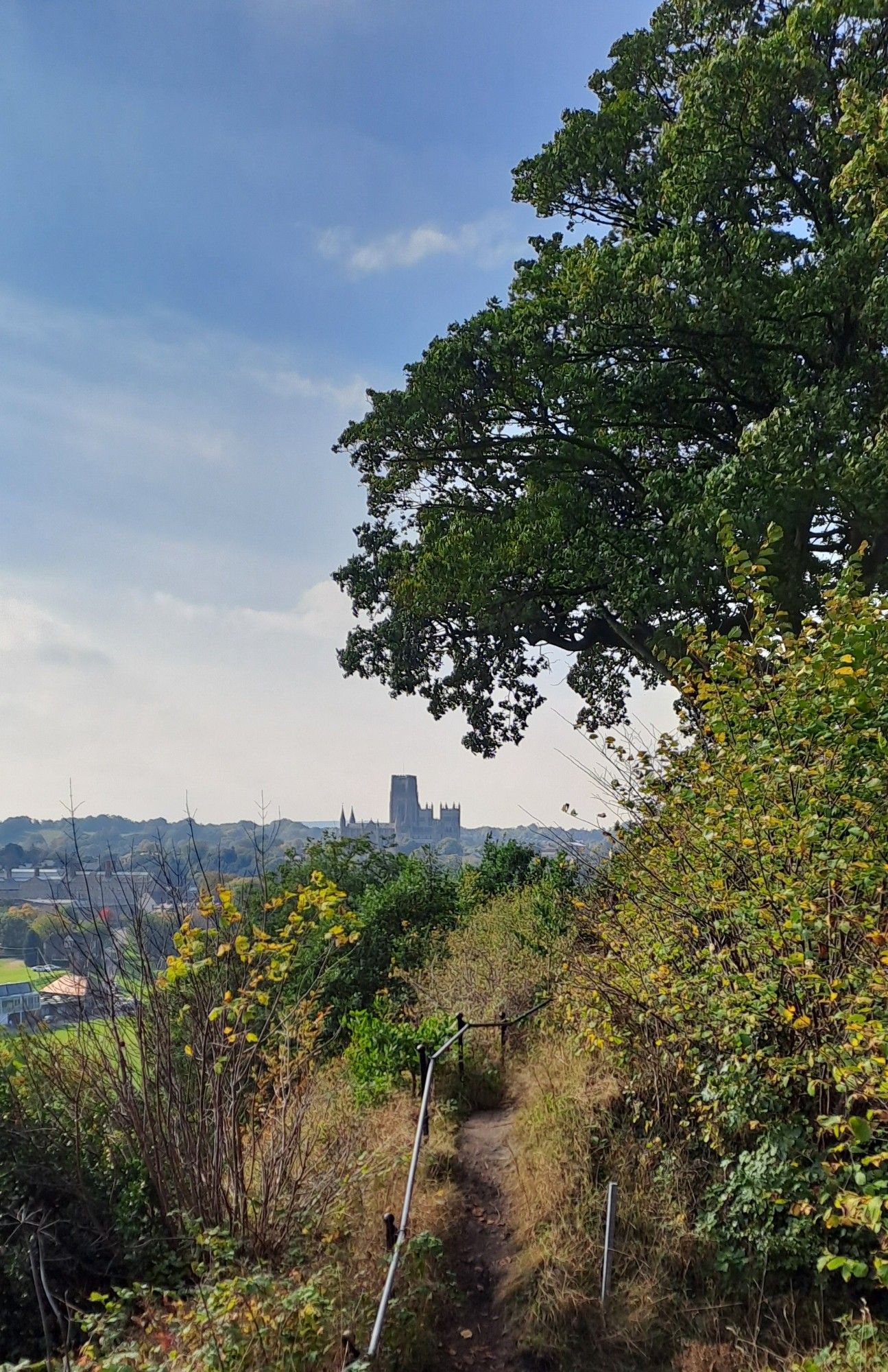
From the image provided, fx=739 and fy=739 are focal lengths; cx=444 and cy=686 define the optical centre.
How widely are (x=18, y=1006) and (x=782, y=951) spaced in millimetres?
4468

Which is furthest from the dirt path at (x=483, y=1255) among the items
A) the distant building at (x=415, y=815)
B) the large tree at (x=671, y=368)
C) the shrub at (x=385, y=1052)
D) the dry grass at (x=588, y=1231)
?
the distant building at (x=415, y=815)

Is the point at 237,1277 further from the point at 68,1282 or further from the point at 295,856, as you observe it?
the point at 295,856

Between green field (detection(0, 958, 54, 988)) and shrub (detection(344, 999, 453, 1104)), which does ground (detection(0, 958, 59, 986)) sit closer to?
green field (detection(0, 958, 54, 988))

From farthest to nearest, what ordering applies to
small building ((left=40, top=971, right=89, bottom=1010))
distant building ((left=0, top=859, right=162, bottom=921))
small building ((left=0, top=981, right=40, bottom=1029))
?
small building ((left=0, top=981, right=40, bottom=1029))
distant building ((left=0, top=859, right=162, bottom=921))
small building ((left=40, top=971, right=89, bottom=1010))

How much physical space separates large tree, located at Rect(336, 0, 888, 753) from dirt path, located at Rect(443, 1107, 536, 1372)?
3.72 meters

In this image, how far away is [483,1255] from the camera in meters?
4.11

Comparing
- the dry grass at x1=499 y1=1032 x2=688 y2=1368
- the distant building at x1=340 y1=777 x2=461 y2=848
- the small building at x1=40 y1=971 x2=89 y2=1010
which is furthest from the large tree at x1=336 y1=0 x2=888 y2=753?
the distant building at x1=340 y1=777 x2=461 y2=848

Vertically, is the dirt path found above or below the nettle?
below

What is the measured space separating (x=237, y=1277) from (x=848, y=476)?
303 inches

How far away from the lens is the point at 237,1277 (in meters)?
3.30

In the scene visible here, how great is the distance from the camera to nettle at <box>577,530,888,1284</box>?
10.2ft

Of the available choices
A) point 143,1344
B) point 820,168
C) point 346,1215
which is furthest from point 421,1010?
point 820,168

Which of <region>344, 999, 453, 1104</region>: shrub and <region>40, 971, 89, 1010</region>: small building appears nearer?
<region>40, 971, 89, 1010</region>: small building

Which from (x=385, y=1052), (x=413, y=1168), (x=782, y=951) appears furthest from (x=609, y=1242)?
(x=385, y=1052)
